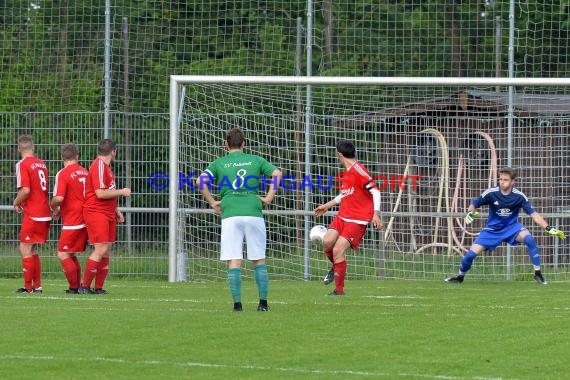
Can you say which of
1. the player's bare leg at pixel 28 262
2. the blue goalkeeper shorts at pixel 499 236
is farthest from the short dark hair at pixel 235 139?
the blue goalkeeper shorts at pixel 499 236

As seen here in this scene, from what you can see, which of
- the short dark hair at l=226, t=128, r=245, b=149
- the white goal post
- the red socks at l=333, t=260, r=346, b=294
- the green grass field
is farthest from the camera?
the white goal post

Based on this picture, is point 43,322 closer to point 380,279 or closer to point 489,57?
point 380,279

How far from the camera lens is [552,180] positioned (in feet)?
64.3

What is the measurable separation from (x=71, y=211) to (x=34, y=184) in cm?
57

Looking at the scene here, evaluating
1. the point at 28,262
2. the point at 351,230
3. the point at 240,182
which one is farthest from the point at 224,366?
the point at 28,262

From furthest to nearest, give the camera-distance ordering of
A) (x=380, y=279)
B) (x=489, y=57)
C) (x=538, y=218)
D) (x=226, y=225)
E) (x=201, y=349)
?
(x=489, y=57), (x=380, y=279), (x=538, y=218), (x=226, y=225), (x=201, y=349)

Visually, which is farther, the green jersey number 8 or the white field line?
the green jersey number 8

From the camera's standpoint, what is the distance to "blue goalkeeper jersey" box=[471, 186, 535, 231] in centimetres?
1725

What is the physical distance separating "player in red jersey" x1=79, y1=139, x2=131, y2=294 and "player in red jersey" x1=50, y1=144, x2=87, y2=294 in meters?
0.13

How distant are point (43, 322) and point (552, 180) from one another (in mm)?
10504

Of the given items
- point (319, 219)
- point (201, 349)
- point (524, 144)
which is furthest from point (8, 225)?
point (201, 349)

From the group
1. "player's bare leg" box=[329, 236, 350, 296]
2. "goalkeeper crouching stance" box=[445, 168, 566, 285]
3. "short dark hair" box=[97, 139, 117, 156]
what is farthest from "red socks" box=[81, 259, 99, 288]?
"goalkeeper crouching stance" box=[445, 168, 566, 285]

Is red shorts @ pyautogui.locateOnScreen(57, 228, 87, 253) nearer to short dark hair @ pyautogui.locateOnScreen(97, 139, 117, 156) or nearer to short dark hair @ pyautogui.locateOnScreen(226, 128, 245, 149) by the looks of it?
short dark hair @ pyautogui.locateOnScreen(97, 139, 117, 156)

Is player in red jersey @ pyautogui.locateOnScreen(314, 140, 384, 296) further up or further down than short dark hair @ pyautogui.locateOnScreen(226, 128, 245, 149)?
further down
